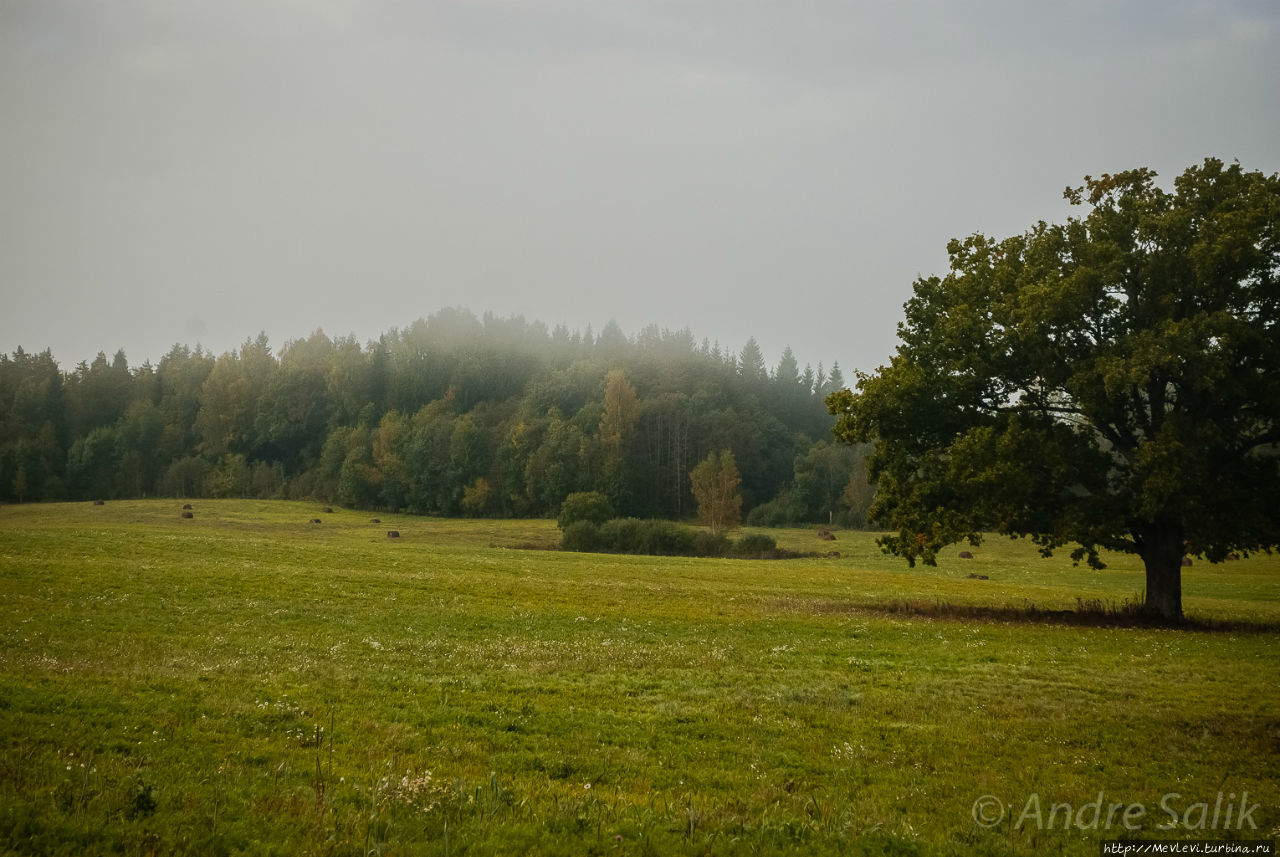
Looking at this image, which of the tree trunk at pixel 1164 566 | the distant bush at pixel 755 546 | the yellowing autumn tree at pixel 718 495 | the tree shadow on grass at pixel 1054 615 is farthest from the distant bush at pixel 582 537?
the tree trunk at pixel 1164 566

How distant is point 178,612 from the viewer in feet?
83.9

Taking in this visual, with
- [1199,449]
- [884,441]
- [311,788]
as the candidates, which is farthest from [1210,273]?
[311,788]

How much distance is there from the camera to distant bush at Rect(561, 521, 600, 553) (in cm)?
8256

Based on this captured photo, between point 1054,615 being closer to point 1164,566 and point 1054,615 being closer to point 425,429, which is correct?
point 1164,566

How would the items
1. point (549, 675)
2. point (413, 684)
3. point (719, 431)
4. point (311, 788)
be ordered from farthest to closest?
1. point (719, 431)
2. point (549, 675)
3. point (413, 684)
4. point (311, 788)

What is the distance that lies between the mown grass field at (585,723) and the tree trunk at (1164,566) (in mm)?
2064

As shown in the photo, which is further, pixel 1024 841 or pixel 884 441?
pixel 884 441

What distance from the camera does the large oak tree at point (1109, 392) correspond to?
29.0m

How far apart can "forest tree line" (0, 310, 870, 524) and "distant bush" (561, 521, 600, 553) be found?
4141cm

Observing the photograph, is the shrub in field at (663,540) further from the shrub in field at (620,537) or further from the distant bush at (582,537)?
the distant bush at (582,537)

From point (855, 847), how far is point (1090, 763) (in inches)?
243

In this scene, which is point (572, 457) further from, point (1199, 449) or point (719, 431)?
point (1199, 449)
